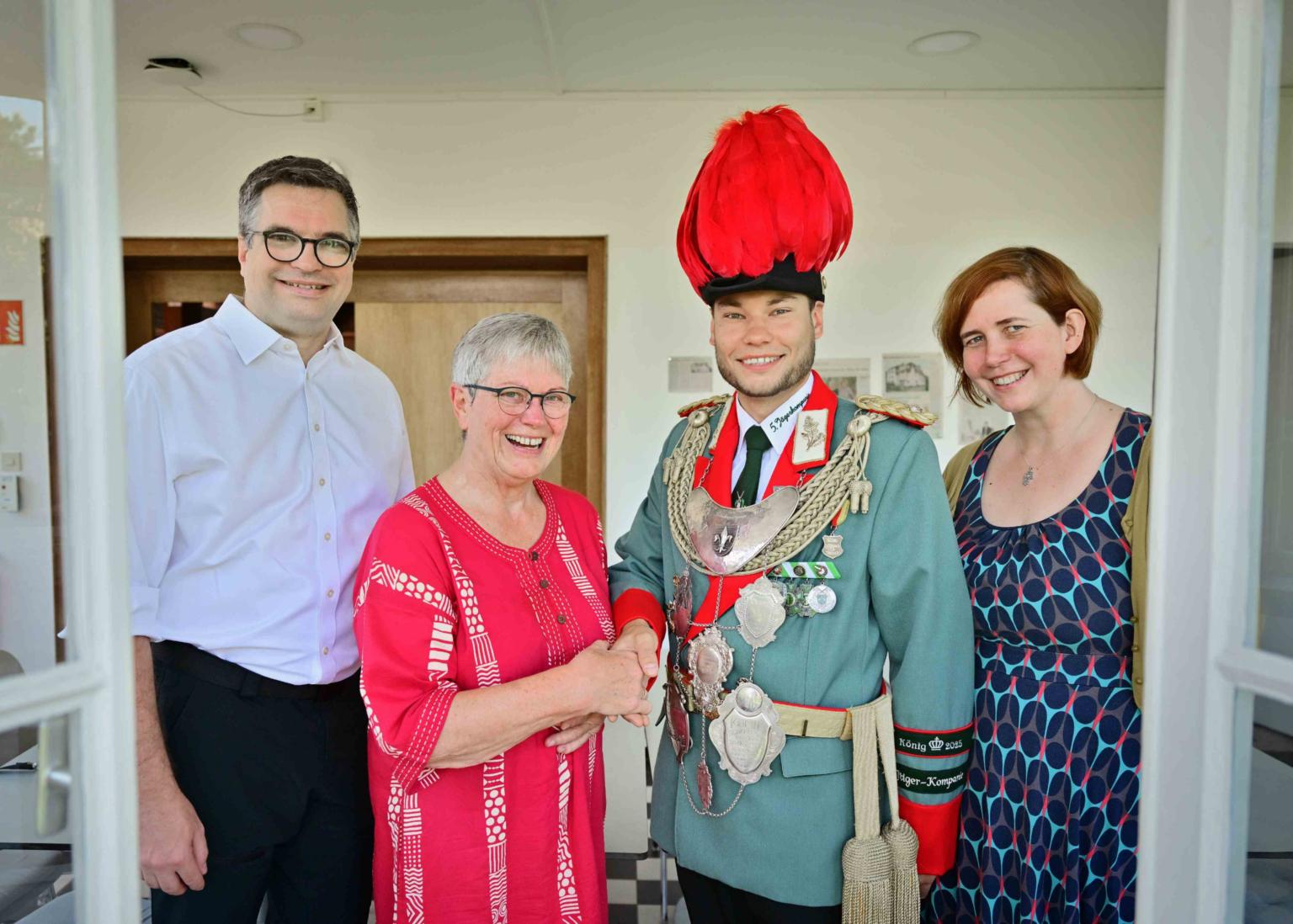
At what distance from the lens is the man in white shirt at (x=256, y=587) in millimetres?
1374

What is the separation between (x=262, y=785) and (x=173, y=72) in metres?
2.69

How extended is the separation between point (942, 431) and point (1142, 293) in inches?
36.4

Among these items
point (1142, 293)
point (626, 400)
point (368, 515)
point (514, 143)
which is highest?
point (514, 143)

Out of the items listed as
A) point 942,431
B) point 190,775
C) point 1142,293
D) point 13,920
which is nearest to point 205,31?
point 190,775

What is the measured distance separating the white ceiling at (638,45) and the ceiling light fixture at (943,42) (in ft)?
0.13

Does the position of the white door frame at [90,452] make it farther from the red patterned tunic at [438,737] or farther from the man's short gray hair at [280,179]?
the man's short gray hair at [280,179]

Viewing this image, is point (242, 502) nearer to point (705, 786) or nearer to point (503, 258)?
point (705, 786)

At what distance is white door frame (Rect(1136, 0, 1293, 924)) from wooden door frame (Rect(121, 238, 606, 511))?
2.61 meters

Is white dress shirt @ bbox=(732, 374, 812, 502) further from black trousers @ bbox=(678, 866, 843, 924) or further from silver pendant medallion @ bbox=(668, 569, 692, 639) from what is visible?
black trousers @ bbox=(678, 866, 843, 924)

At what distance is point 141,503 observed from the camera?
1360 mm

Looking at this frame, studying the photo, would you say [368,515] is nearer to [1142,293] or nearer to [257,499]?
[257,499]

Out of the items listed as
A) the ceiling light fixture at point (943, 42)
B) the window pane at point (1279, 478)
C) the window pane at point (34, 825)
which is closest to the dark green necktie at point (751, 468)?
the window pane at point (1279, 478)

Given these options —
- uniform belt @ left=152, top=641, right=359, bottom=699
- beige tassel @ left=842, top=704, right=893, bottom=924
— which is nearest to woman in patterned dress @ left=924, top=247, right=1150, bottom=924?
beige tassel @ left=842, top=704, right=893, bottom=924

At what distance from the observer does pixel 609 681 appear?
→ 1297 millimetres
